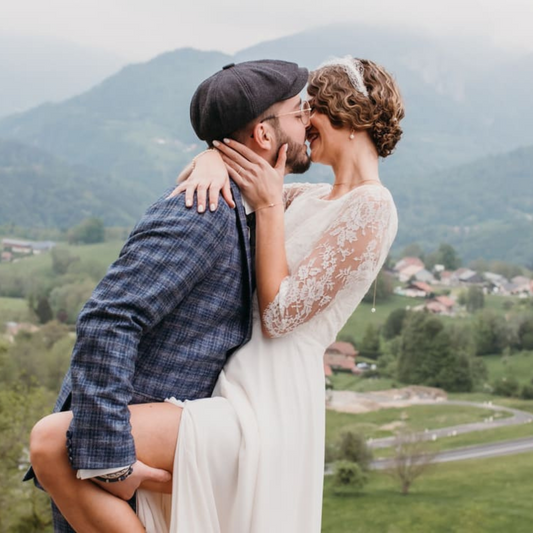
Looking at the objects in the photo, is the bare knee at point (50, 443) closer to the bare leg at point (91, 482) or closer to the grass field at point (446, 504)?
the bare leg at point (91, 482)

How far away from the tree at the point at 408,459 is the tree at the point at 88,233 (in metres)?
24.1

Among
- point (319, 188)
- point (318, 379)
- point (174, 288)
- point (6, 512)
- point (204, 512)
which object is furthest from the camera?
point (6, 512)

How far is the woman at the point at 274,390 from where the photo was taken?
1.74m

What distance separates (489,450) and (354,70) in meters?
32.6

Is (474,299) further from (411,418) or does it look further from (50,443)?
(50,443)

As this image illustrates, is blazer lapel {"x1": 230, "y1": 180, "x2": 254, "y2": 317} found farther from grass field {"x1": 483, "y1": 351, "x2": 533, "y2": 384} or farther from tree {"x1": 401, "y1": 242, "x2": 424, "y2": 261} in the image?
tree {"x1": 401, "y1": 242, "x2": 424, "y2": 261}

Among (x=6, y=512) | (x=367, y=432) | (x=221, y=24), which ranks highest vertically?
(x=221, y=24)

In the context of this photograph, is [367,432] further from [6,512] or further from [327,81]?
[327,81]

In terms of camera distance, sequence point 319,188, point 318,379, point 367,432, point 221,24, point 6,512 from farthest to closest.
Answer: point 221,24 < point 367,432 < point 6,512 < point 319,188 < point 318,379

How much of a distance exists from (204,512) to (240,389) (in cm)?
27

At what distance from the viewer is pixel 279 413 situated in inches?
71.6

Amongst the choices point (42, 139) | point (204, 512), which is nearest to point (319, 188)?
point (204, 512)

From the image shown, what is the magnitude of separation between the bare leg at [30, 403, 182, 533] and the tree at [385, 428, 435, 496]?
30.2m

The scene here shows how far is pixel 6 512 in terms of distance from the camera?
1769 centimetres
